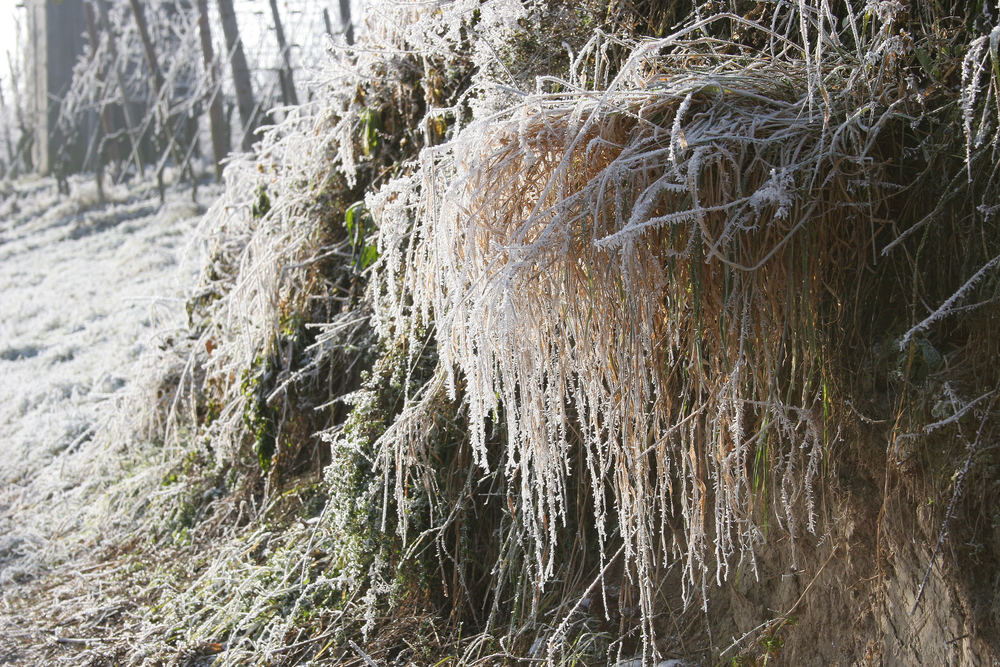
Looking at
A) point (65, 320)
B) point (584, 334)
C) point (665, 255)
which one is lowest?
point (65, 320)

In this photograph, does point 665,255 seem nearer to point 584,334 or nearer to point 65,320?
point 584,334

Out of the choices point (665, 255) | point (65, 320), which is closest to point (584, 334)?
point (665, 255)

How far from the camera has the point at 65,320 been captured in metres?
9.28

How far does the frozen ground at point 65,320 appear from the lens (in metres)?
4.61

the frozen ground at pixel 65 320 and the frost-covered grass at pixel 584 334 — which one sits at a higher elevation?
the frost-covered grass at pixel 584 334

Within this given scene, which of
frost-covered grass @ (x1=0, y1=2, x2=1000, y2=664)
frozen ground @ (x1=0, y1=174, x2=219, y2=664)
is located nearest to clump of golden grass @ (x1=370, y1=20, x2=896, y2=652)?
frost-covered grass @ (x1=0, y1=2, x2=1000, y2=664)

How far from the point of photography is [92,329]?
843cm

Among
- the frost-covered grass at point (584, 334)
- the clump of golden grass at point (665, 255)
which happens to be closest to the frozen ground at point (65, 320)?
the frost-covered grass at point (584, 334)

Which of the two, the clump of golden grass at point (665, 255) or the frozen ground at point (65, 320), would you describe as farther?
the frozen ground at point (65, 320)

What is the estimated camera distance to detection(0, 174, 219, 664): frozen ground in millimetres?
4605

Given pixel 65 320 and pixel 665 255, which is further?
pixel 65 320

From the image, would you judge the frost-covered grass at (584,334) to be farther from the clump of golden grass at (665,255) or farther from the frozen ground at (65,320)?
the frozen ground at (65,320)

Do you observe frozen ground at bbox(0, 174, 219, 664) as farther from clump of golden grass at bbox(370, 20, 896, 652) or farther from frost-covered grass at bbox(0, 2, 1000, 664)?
clump of golden grass at bbox(370, 20, 896, 652)

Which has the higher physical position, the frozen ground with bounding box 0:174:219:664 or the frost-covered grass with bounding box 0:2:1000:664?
the frost-covered grass with bounding box 0:2:1000:664
